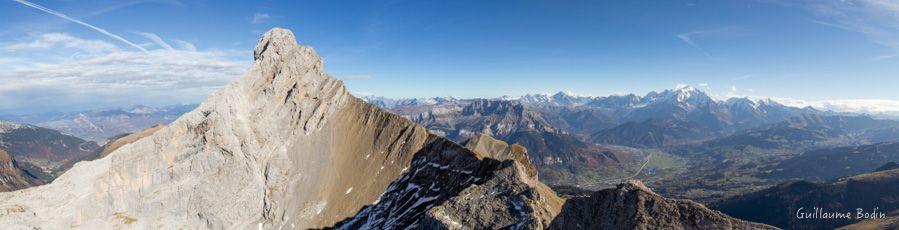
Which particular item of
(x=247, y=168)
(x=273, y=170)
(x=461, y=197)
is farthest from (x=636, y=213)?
(x=273, y=170)

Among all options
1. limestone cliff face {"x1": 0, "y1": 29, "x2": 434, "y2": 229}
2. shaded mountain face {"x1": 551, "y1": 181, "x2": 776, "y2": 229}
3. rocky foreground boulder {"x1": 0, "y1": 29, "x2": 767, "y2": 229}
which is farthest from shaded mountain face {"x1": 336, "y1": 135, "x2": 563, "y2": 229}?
limestone cliff face {"x1": 0, "y1": 29, "x2": 434, "y2": 229}

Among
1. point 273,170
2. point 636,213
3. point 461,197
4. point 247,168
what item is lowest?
point 273,170

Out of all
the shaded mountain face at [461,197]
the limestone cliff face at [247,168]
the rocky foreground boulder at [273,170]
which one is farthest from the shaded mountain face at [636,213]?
the limestone cliff face at [247,168]

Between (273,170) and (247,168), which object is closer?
(247,168)

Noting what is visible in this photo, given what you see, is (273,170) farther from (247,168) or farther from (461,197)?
(461,197)

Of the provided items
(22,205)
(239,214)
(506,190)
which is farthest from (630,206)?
(22,205)

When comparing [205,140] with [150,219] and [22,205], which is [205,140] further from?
[22,205]

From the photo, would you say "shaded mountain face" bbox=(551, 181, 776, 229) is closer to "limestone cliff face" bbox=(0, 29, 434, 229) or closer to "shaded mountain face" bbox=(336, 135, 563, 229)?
"shaded mountain face" bbox=(336, 135, 563, 229)
